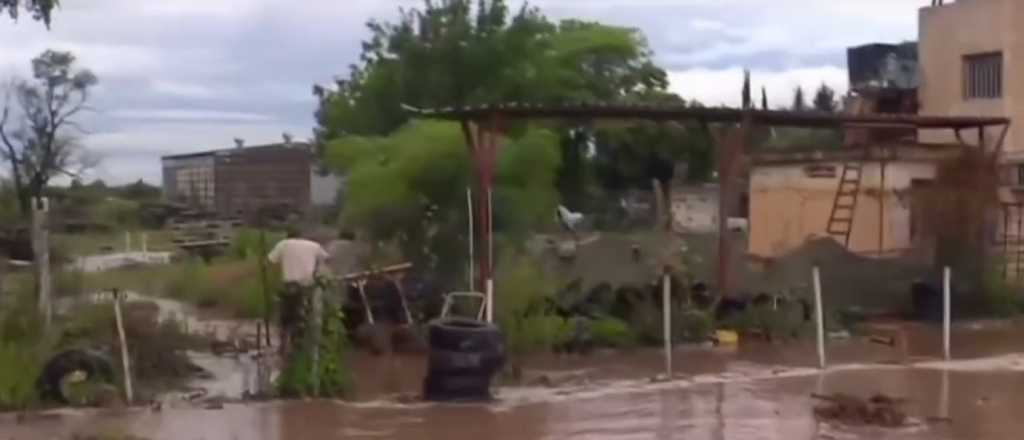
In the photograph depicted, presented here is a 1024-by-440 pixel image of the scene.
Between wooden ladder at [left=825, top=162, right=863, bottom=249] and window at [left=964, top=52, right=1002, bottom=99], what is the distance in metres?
8.61

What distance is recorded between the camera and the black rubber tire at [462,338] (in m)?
17.5

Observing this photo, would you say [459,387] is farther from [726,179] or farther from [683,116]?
[726,179]

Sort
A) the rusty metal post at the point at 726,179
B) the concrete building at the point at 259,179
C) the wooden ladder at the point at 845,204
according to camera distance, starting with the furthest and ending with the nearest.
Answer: the wooden ladder at the point at 845,204
the concrete building at the point at 259,179
the rusty metal post at the point at 726,179

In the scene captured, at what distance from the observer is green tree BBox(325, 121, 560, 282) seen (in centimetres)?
2525

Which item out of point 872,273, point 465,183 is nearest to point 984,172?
point 872,273

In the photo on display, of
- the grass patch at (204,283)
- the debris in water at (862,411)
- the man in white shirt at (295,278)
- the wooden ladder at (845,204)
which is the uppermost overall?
the wooden ladder at (845,204)

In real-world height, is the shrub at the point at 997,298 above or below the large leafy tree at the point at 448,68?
below

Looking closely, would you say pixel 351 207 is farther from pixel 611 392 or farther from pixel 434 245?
pixel 611 392

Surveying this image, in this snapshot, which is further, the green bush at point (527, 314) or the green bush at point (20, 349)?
the green bush at point (527, 314)

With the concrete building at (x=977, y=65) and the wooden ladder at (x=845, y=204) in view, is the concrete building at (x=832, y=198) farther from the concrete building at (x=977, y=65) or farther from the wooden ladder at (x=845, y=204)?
the concrete building at (x=977, y=65)

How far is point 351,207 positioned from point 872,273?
28.4ft

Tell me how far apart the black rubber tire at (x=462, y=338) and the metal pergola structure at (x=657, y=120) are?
4182 mm

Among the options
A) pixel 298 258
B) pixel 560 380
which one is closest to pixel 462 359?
pixel 560 380

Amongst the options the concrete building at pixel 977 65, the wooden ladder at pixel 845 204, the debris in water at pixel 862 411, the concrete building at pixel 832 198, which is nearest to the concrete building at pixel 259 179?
the concrete building at pixel 832 198
